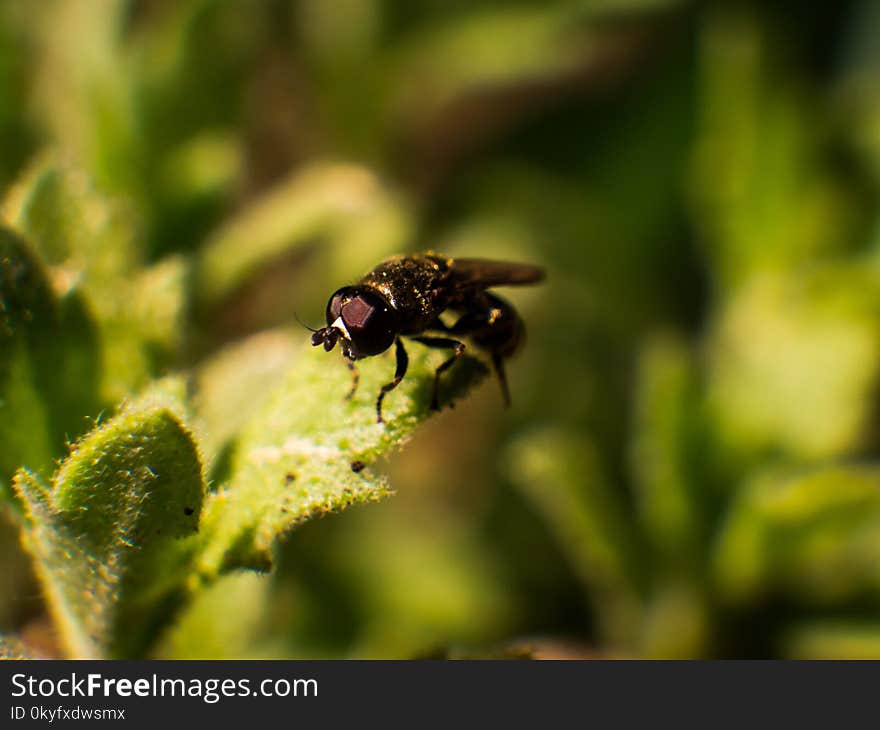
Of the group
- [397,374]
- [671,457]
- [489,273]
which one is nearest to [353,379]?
[397,374]

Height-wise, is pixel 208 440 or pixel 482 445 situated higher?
pixel 482 445

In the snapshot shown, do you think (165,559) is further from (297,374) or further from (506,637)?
(506,637)

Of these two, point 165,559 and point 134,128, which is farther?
point 134,128

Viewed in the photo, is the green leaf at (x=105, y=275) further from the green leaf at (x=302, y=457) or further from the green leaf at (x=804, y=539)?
the green leaf at (x=804, y=539)

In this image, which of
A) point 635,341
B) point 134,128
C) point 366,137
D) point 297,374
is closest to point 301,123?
point 366,137
